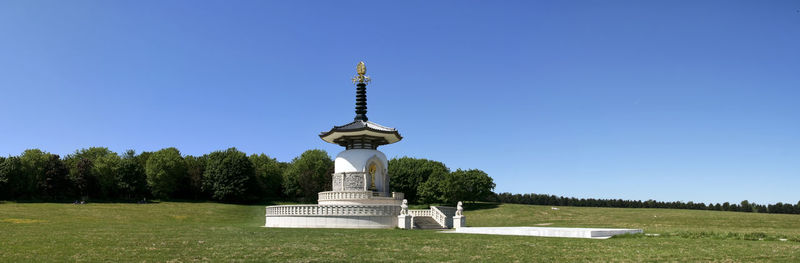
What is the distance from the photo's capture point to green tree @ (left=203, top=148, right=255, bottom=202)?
83.5 m

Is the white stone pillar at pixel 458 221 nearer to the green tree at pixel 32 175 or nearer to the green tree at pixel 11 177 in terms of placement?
the green tree at pixel 11 177

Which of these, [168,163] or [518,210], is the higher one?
[168,163]

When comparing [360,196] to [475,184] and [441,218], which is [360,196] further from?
[475,184]

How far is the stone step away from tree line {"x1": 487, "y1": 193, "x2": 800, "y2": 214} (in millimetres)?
62223

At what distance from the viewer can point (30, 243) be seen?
819 inches

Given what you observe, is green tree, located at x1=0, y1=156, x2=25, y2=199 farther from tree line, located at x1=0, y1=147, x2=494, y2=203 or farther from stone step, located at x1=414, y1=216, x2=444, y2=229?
stone step, located at x1=414, y1=216, x2=444, y2=229

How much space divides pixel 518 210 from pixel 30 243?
56354 millimetres

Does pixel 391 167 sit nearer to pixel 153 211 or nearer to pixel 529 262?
pixel 153 211

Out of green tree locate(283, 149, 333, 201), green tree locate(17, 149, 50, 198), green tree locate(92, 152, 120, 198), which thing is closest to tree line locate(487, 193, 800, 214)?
green tree locate(283, 149, 333, 201)

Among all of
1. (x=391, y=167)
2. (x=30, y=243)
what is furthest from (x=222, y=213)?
(x=30, y=243)

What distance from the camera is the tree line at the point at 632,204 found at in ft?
267

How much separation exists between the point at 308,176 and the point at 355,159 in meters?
47.4

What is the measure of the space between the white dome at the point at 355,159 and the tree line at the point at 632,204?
195 feet

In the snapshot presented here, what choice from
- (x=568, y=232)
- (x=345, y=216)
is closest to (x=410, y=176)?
(x=345, y=216)
